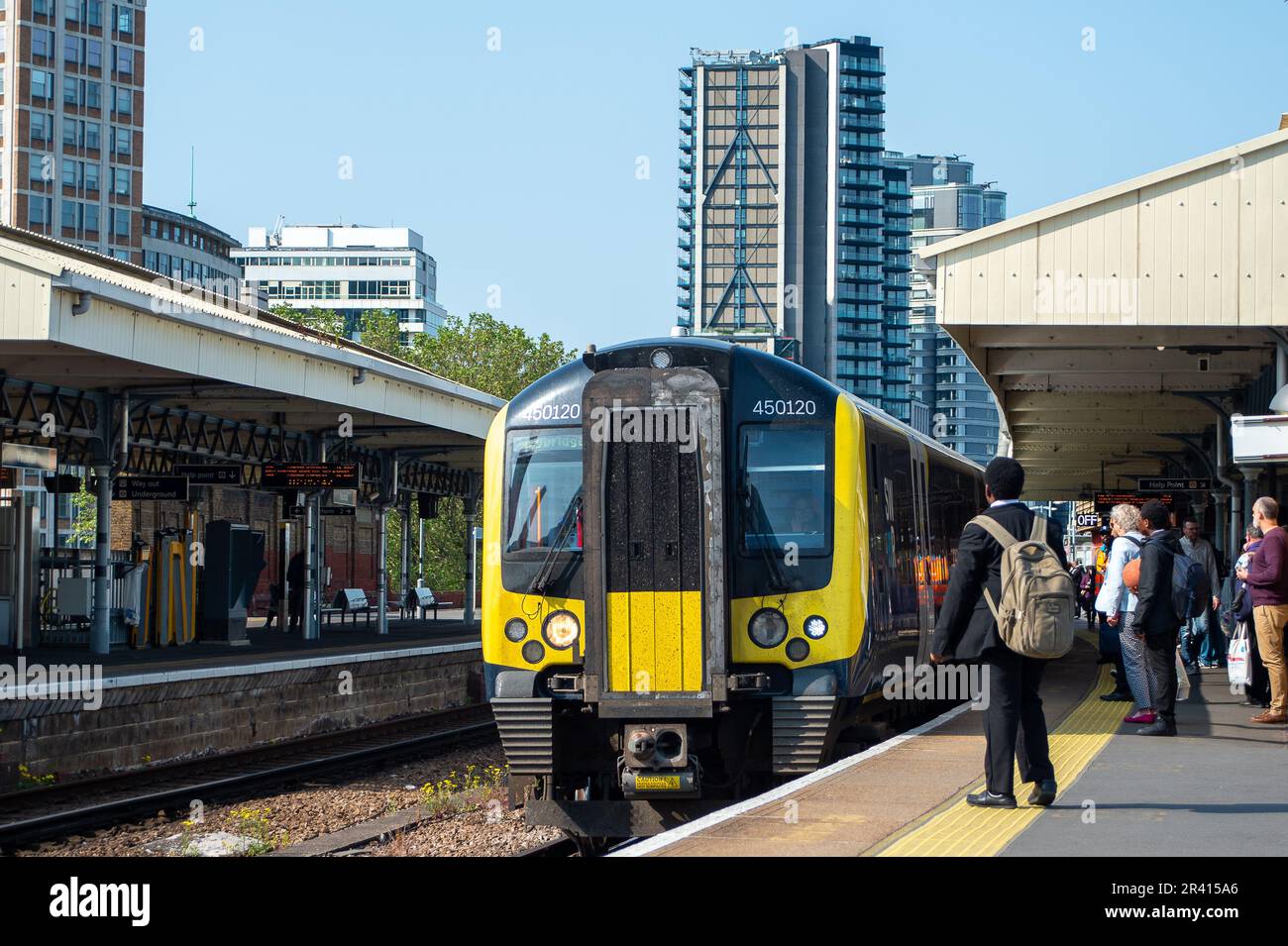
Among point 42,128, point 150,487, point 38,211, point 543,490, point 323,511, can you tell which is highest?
point 42,128

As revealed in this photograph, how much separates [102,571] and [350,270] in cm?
13286

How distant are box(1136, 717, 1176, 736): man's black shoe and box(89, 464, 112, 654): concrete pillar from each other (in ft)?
54.5

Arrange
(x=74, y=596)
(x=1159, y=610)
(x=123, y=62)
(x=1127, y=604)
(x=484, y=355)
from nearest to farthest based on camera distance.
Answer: (x=1159, y=610) → (x=1127, y=604) → (x=74, y=596) → (x=484, y=355) → (x=123, y=62)

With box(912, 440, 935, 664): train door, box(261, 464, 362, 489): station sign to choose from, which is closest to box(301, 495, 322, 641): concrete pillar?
box(261, 464, 362, 489): station sign

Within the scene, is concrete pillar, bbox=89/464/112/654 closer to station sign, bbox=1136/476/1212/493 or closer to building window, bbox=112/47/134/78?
station sign, bbox=1136/476/1212/493

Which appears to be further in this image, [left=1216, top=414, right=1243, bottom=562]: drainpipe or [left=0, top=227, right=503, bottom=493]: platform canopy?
[left=1216, top=414, right=1243, bottom=562]: drainpipe

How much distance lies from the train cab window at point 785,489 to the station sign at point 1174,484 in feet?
58.2

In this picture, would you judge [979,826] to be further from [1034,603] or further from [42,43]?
[42,43]

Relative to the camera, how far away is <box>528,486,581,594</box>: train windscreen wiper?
10.6 meters

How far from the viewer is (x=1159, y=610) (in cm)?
1197

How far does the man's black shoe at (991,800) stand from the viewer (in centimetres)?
819

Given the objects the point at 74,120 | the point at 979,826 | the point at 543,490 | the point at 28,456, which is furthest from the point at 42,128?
the point at 979,826

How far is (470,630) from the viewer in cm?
3778

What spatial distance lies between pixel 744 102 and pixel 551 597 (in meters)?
171
